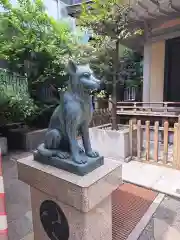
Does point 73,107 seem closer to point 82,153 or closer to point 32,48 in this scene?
point 82,153

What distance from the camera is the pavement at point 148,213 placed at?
206cm

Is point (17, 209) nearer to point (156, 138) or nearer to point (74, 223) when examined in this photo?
point (74, 223)

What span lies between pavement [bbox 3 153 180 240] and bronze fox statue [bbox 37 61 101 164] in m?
1.09

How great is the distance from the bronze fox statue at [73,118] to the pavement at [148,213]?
109 cm

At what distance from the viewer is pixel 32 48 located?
5.66 m

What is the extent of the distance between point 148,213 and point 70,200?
4.37 feet

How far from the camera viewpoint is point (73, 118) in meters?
1.45

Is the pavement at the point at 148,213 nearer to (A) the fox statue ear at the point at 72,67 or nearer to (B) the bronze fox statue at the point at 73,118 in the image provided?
(B) the bronze fox statue at the point at 73,118

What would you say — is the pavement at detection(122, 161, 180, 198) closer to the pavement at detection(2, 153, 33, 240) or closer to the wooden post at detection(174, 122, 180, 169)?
the wooden post at detection(174, 122, 180, 169)

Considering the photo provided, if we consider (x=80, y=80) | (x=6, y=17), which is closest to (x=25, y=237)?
(x=80, y=80)

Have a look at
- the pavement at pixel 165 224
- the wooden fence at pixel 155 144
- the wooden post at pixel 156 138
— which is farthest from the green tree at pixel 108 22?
the pavement at pixel 165 224

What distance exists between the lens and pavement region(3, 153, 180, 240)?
2059 millimetres

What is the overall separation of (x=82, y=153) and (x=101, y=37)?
11.1ft

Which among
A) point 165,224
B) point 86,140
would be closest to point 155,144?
point 165,224
